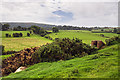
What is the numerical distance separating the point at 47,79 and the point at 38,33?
102826 mm

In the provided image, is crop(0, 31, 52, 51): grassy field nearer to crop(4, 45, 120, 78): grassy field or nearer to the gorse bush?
the gorse bush

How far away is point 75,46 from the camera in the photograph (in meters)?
20.8

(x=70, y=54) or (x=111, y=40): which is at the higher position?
(x=111, y=40)

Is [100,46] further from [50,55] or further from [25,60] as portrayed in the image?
[25,60]

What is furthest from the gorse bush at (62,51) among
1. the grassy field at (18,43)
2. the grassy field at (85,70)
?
the grassy field at (18,43)

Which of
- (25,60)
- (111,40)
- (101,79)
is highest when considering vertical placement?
(111,40)

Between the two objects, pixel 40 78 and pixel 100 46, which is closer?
pixel 40 78

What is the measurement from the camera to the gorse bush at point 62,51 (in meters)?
18.4

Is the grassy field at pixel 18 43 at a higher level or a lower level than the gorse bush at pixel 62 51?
lower

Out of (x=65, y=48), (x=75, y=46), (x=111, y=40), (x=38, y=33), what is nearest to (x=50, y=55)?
(x=65, y=48)

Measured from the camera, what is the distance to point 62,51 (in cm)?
1945

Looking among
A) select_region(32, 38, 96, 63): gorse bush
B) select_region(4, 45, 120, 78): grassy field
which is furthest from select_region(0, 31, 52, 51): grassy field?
select_region(4, 45, 120, 78): grassy field

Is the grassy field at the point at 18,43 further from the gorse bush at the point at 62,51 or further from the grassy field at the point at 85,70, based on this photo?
the grassy field at the point at 85,70

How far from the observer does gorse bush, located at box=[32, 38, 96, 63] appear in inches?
724
